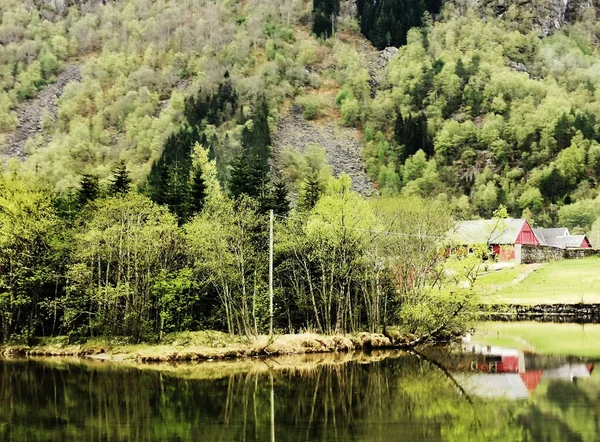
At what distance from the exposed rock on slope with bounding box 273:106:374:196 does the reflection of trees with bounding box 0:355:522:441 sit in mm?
114683

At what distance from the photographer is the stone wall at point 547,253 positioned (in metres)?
97.7

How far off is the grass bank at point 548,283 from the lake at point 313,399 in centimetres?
3068

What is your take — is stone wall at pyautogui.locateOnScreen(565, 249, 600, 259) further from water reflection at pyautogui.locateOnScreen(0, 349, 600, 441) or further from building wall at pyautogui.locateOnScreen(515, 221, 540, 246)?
water reflection at pyautogui.locateOnScreen(0, 349, 600, 441)

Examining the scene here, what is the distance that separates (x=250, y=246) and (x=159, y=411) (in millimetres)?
21826

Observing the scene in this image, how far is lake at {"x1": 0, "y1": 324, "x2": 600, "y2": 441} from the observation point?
80.9ft

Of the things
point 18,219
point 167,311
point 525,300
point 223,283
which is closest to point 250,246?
point 223,283

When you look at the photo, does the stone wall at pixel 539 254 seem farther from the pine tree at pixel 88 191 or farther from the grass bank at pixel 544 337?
the pine tree at pixel 88 191

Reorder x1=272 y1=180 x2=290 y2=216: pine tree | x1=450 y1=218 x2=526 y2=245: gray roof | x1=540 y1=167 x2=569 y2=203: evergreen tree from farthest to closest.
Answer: x1=540 y1=167 x2=569 y2=203: evergreen tree → x1=272 y1=180 x2=290 y2=216: pine tree → x1=450 y1=218 x2=526 y2=245: gray roof

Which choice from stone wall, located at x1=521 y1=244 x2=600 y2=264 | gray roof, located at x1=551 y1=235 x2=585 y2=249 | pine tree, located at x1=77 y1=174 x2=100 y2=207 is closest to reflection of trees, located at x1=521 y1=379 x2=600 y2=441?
pine tree, located at x1=77 y1=174 x2=100 y2=207

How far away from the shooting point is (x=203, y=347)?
155ft

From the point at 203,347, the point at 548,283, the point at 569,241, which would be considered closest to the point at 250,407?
the point at 203,347

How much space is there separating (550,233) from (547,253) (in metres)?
25.6

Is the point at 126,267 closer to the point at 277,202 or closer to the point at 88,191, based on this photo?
the point at 88,191

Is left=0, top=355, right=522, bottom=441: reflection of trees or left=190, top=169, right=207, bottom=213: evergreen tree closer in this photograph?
left=0, top=355, right=522, bottom=441: reflection of trees
